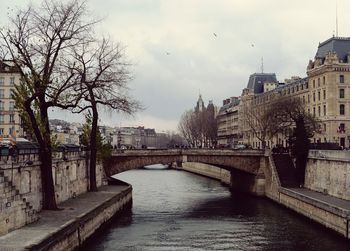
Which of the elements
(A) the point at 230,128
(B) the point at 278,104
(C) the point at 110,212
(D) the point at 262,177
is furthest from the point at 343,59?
(A) the point at 230,128

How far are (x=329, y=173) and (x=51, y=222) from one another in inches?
1242

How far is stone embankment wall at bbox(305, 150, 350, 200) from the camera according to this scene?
49.1 meters

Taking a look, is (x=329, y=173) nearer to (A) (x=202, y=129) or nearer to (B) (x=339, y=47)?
(B) (x=339, y=47)

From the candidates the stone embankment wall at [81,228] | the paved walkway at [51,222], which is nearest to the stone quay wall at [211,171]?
the stone embankment wall at [81,228]

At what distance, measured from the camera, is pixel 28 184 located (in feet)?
122

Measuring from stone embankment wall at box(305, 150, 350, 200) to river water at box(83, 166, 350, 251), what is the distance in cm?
471

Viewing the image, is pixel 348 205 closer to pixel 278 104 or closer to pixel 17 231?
pixel 17 231

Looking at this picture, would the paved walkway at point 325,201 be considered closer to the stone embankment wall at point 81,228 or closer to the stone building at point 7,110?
the stone embankment wall at point 81,228

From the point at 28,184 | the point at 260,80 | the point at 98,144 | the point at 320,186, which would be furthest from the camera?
the point at 260,80

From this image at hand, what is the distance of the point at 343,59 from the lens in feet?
310

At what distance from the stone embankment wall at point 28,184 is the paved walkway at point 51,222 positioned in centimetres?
68

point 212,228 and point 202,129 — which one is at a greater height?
point 202,129

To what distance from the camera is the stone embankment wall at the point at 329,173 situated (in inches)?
1933

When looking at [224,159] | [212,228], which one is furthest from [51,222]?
[224,159]
